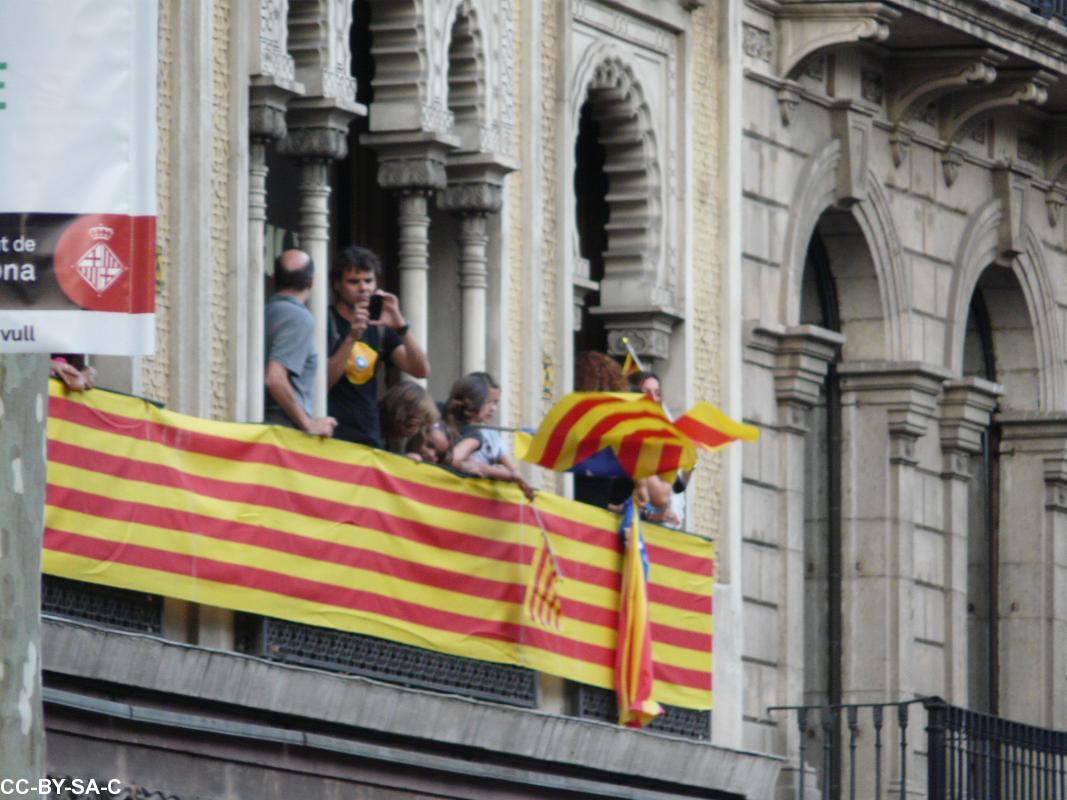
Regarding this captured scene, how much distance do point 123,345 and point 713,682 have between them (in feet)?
49.3

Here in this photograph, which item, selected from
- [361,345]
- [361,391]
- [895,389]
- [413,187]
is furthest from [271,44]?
[895,389]

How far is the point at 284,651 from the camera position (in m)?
17.3

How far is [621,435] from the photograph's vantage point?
19.4 metres

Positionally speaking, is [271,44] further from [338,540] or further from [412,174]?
[338,540]

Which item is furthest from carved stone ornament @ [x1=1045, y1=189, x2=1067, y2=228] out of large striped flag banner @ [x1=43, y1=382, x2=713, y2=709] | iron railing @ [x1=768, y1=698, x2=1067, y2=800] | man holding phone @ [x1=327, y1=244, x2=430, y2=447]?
man holding phone @ [x1=327, y1=244, x2=430, y2=447]

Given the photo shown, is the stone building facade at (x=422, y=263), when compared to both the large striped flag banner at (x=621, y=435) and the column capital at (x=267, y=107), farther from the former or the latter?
the large striped flag banner at (x=621, y=435)

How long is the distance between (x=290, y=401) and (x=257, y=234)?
4.46ft

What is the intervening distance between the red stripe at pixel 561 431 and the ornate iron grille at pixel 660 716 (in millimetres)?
1717

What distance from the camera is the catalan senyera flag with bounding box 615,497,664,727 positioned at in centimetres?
2044

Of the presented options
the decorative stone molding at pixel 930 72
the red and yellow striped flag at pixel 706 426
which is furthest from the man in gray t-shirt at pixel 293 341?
the decorative stone molding at pixel 930 72

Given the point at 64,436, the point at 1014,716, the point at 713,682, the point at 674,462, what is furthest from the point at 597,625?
the point at 1014,716

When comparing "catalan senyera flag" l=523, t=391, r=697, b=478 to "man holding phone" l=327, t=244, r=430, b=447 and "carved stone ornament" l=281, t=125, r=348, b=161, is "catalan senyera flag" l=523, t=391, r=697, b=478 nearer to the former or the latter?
"man holding phone" l=327, t=244, r=430, b=447

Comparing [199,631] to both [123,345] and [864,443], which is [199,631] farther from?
[864,443]

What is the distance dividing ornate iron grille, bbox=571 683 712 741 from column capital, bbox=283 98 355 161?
3.49 meters
